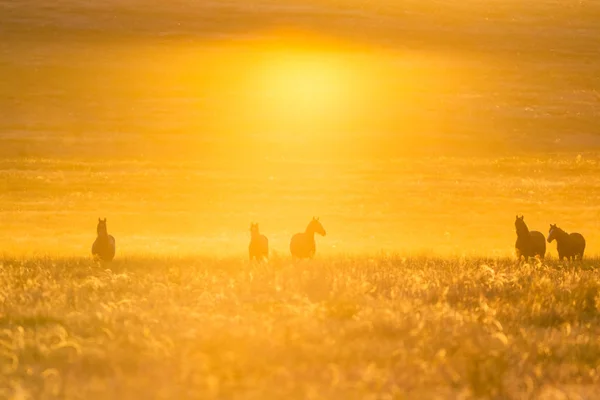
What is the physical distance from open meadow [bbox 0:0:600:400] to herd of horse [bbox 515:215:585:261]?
138cm

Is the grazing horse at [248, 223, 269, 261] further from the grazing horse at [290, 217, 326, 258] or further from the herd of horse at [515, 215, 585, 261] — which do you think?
the herd of horse at [515, 215, 585, 261]

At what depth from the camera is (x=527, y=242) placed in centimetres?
1927

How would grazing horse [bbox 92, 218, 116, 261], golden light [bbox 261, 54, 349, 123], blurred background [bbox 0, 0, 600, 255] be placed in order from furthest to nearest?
golden light [bbox 261, 54, 349, 123] < blurred background [bbox 0, 0, 600, 255] < grazing horse [bbox 92, 218, 116, 261]

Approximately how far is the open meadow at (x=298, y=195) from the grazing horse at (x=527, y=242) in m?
1.36

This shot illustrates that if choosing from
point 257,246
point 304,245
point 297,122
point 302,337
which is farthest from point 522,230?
point 297,122

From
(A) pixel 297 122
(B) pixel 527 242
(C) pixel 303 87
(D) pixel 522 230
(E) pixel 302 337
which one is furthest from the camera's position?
(C) pixel 303 87

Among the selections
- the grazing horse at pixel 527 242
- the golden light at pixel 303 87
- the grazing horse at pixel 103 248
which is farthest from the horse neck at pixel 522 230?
the golden light at pixel 303 87

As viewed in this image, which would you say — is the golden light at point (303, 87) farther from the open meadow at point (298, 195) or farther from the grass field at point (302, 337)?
the grass field at point (302, 337)

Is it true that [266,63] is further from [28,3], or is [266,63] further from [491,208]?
[491,208]

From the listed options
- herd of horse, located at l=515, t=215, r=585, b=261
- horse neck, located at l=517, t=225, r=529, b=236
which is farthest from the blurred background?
horse neck, located at l=517, t=225, r=529, b=236

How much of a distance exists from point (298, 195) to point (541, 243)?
2456cm

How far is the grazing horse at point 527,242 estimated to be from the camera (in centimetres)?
1912

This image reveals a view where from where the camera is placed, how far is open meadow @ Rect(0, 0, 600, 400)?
7812mm

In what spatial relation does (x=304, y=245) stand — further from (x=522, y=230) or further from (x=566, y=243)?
(x=566, y=243)
